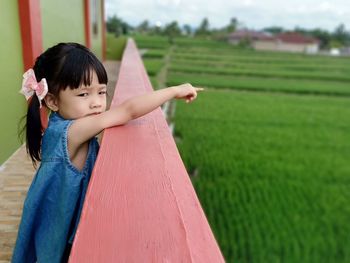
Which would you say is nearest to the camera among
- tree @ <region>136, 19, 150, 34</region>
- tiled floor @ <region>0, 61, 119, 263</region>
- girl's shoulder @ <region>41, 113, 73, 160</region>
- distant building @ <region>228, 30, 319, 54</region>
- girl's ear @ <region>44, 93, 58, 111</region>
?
girl's shoulder @ <region>41, 113, 73, 160</region>

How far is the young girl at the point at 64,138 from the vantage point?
1.05m

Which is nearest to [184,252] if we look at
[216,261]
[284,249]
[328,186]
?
[216,261]

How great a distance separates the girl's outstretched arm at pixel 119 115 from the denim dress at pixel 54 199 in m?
0.03

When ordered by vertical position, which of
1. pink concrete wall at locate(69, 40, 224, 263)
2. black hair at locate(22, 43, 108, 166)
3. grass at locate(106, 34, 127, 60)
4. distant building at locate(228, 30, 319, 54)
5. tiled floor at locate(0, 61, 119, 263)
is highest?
black hair at locate(22, 43, 108, 166)

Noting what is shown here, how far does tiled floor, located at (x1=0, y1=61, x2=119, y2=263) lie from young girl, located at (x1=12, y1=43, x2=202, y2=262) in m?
0.55

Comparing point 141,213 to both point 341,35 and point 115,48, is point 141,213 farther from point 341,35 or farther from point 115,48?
point 341,35

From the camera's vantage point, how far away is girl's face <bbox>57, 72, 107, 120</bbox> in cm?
110

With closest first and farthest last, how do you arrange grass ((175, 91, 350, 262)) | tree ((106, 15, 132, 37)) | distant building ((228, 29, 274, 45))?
grass ((175, 91, 350, 262)) < tree ((106, 15, 132, 37)) < distant building ((228, 29, 274, 45))

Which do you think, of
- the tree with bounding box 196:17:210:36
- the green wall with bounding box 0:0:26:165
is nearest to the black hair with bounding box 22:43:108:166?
the green wall with bounding box 0:0:26:165

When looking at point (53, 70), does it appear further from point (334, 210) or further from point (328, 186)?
point (328, 186)

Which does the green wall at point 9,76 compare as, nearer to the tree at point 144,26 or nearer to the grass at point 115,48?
the grass at point 115,48

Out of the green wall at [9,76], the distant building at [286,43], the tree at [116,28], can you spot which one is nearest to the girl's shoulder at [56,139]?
the green wall at [9,76]

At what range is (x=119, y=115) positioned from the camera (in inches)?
44.3

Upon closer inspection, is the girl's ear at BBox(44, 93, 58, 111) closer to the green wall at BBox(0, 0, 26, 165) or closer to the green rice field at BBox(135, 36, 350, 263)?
the green wall at BBox(0, 0, 26, 165)
